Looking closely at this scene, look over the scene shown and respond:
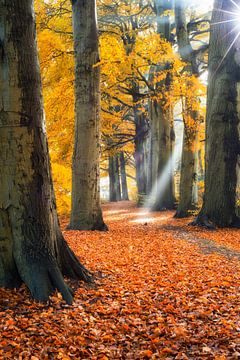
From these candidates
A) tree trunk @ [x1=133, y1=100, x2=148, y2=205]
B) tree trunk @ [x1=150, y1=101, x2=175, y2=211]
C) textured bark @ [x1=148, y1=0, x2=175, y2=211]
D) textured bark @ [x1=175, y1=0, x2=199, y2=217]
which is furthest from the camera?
tree trunk @ [x1=133, y1=100, x2=148, y2=205]

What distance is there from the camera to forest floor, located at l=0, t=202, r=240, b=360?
3.02 metres

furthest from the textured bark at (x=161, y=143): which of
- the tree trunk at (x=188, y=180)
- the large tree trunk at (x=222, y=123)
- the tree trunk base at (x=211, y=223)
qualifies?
the tree trunk base at (x=211, y=223)

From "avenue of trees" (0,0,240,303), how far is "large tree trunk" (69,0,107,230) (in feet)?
0.08

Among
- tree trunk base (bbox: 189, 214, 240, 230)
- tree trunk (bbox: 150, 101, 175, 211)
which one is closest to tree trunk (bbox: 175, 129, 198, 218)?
tree trunk (bbox: 150, 101, 175, 211)

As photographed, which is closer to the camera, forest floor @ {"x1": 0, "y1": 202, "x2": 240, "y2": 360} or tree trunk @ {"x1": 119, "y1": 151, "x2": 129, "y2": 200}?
forest floor @ {"x1": 0, "y1": 202, "x2": 240, "y2": 360}

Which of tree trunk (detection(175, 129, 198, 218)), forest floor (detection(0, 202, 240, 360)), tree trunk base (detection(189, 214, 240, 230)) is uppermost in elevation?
tree trunk (detection(175, 129, 198, 218))

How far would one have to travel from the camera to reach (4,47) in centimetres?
371

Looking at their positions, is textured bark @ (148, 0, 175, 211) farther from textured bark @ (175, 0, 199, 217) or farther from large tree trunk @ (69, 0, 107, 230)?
large tree trunk @ (69, 0, 107, 230)

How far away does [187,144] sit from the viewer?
12.8 meters

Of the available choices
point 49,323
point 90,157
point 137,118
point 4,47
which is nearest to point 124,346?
Result: point 49,323

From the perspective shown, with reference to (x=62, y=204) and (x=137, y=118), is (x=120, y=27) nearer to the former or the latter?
(x=137, y=118)

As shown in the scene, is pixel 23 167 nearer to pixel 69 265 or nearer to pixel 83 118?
pixel 69 265

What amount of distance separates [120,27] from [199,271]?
39.5 feet

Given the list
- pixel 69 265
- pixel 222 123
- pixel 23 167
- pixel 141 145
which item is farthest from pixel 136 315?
pixel 141 145
